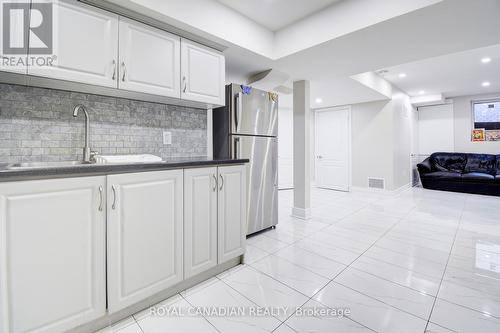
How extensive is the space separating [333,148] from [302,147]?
10.7ft

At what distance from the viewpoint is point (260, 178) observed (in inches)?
120

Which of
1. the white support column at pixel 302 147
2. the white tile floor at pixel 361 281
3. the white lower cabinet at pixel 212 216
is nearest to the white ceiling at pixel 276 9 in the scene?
the white support column at pixel 302 147

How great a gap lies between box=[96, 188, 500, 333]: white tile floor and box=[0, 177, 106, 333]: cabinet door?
346 mm

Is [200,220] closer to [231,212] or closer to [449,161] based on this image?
[231,212]

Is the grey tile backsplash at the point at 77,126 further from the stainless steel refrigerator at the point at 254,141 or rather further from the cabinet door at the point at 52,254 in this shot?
the cabinet door at the point at 52,254

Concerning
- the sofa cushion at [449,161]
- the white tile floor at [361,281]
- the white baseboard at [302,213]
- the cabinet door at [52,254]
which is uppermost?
the sofa cushion at [449,161]

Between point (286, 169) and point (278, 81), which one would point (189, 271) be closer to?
point (278, 81)

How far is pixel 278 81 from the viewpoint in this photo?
11.6 feet

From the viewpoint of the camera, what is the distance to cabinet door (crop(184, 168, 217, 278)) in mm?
1768

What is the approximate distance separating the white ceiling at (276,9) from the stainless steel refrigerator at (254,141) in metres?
0.75

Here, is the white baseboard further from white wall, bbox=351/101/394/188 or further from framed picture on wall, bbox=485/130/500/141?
framed picture on wall, bbox=485/130/500/141

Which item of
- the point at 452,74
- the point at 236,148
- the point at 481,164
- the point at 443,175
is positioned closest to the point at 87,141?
the point at 236,148

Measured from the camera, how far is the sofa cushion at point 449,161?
6.47 m

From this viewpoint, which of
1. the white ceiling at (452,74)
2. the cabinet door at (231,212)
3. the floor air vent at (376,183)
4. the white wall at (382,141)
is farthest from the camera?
the floor air vent at (376,183)
